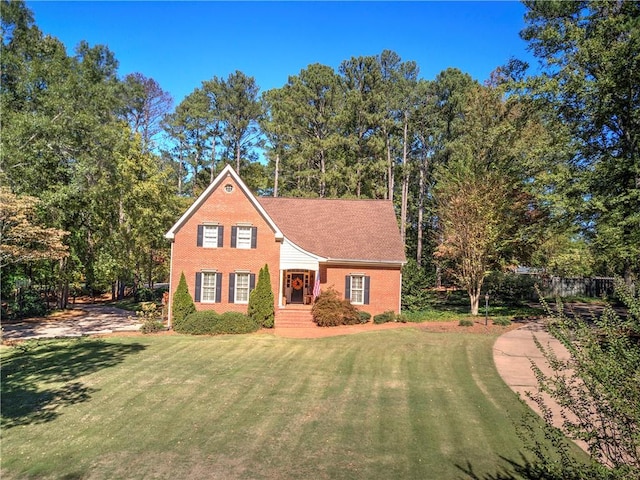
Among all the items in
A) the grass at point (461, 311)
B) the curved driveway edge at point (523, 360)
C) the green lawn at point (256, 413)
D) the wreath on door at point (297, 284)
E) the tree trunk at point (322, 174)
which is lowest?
the green lawn at point (256, 413)

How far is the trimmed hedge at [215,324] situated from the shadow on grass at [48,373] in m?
3.05

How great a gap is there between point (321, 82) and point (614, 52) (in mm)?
25848

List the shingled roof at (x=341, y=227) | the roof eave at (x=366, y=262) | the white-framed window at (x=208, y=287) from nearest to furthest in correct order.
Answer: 1. the white-framed window at (x=208, y=287)
2. the roof eave at (x=366, y=262)
3. the shingled roof at (x=341, y=227)

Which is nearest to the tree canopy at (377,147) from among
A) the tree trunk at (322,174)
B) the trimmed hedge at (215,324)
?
the tree trunk at (322,174)

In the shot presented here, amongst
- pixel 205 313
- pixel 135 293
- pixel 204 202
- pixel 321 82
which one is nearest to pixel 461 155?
pixel 321 82

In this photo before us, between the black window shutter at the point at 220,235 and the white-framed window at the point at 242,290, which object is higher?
the black window shutter at the point at 220,235

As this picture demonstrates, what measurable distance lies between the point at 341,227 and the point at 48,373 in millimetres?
17615

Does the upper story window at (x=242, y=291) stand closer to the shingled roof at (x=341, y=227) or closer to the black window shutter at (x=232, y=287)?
the black window shutter at (x=232, y=287)

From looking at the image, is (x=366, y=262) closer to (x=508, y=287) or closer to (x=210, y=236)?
(x=210, y=236)

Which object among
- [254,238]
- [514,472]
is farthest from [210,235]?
[514,472]

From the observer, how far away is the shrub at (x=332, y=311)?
883 inches

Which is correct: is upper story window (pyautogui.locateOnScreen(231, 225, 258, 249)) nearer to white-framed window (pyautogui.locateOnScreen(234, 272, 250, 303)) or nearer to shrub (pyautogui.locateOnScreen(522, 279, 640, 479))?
white-framed window (pyautogui.locateOnScreen(234, 272, 250, 303))

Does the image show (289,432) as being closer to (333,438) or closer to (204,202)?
(333,438)

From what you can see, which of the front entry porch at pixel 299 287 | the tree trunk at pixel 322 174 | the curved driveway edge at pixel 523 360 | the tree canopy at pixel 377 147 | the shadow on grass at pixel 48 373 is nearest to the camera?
the shadow on grass at pixel 48 373
